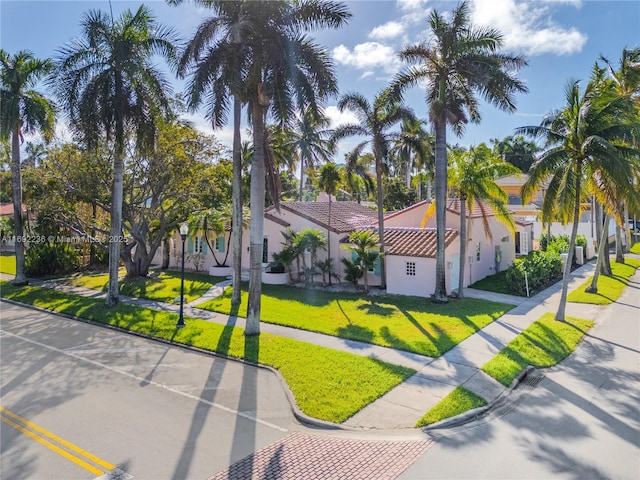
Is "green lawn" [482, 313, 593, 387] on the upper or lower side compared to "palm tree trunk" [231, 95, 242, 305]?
lower

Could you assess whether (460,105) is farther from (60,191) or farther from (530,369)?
(60,191)

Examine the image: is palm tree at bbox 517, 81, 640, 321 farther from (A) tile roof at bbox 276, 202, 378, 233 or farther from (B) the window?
(A) tile roof at bbox 276, 202, 378, 233

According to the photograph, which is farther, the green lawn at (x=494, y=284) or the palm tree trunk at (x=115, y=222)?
the green lawn at (x=494, y=284)

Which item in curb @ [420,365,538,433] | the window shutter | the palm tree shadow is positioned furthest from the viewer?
the window shutter

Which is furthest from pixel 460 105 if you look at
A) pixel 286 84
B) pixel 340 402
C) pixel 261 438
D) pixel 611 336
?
pixel 261 438

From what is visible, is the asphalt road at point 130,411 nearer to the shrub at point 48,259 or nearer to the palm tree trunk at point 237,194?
the palm tree trunk at point 237,194

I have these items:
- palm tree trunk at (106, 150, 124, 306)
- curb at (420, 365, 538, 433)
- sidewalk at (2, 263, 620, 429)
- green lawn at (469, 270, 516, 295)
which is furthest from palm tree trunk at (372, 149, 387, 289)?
palm tree trunk at (106, 150, 124, 306)

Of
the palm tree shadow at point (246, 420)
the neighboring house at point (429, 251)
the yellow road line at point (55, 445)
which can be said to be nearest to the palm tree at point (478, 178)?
the neighboring house at point (429, 251)
